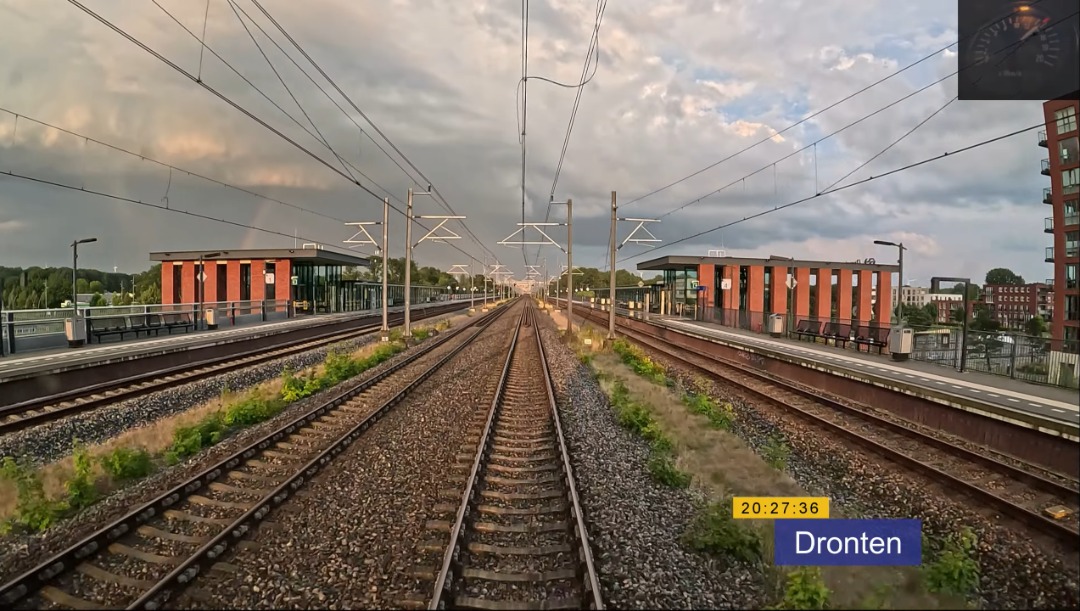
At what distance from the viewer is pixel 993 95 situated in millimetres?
12234

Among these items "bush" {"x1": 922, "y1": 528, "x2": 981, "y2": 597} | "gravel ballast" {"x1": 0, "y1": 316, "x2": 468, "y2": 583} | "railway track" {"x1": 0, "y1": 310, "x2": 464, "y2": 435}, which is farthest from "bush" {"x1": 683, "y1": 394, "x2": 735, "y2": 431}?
"railway track" {"x1": 0, "y1": 310, "x2": 464, "y2": 435}

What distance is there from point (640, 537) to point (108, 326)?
87.4ft

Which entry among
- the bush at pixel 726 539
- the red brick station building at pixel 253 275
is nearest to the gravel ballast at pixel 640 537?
the bush at pixel 726 539

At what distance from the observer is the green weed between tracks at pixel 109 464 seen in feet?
21.4

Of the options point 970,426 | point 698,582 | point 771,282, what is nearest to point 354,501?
point 698,582

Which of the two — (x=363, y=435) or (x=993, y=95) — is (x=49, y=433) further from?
(x=993, y=95)

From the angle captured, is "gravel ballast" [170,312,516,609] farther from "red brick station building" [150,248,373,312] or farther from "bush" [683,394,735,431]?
"red brick station building" [150,248,373,312]

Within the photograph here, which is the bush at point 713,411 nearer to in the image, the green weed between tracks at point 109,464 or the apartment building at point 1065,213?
the green weed between tracks at point 109,464

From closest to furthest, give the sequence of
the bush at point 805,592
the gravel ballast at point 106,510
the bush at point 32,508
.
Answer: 1. the bush at point 805,592
2. the gravel ballast at point 106,510
3. the bush at point 32,508

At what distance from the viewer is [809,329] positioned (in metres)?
27.3

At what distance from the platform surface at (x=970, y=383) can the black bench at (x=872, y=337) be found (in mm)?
630

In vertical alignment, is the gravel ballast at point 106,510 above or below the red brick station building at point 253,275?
below

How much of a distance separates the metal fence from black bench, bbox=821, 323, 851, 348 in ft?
5.12

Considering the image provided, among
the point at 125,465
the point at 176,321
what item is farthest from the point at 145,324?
the point at 125,465
